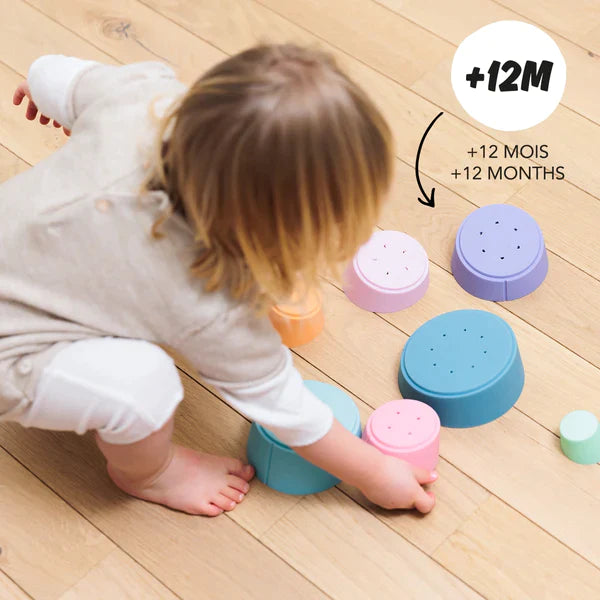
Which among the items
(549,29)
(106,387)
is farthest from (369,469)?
(549,29)

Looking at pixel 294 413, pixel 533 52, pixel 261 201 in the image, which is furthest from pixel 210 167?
pixel 533 52

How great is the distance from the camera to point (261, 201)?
0.80 meters

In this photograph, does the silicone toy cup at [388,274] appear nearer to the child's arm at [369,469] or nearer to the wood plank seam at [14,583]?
the child's arm at [369,469]

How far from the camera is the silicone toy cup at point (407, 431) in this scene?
108 centimetres

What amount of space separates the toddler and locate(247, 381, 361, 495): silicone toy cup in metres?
0.06

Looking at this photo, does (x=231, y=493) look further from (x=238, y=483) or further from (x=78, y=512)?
(x=78, y=512)

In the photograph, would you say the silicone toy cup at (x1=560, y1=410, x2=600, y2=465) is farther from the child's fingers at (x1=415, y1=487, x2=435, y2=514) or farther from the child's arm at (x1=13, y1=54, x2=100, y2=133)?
the child's arm at (x1=13, y1=54, x2=100, y2=133)

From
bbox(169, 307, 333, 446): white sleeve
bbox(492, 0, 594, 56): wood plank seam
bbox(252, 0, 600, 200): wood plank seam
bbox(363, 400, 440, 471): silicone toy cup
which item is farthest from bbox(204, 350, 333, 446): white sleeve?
bbox(492, 0, 594, 56): wood plank seam

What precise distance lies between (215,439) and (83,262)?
1.17ft

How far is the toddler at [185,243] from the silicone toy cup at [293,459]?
0.06m

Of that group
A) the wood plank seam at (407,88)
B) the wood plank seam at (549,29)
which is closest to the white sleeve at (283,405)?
the wood plank seam at (407,88)

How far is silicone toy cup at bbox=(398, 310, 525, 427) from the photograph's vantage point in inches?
44.3

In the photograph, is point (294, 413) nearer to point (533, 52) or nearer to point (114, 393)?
point (114, 393)

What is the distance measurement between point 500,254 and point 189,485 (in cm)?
48
